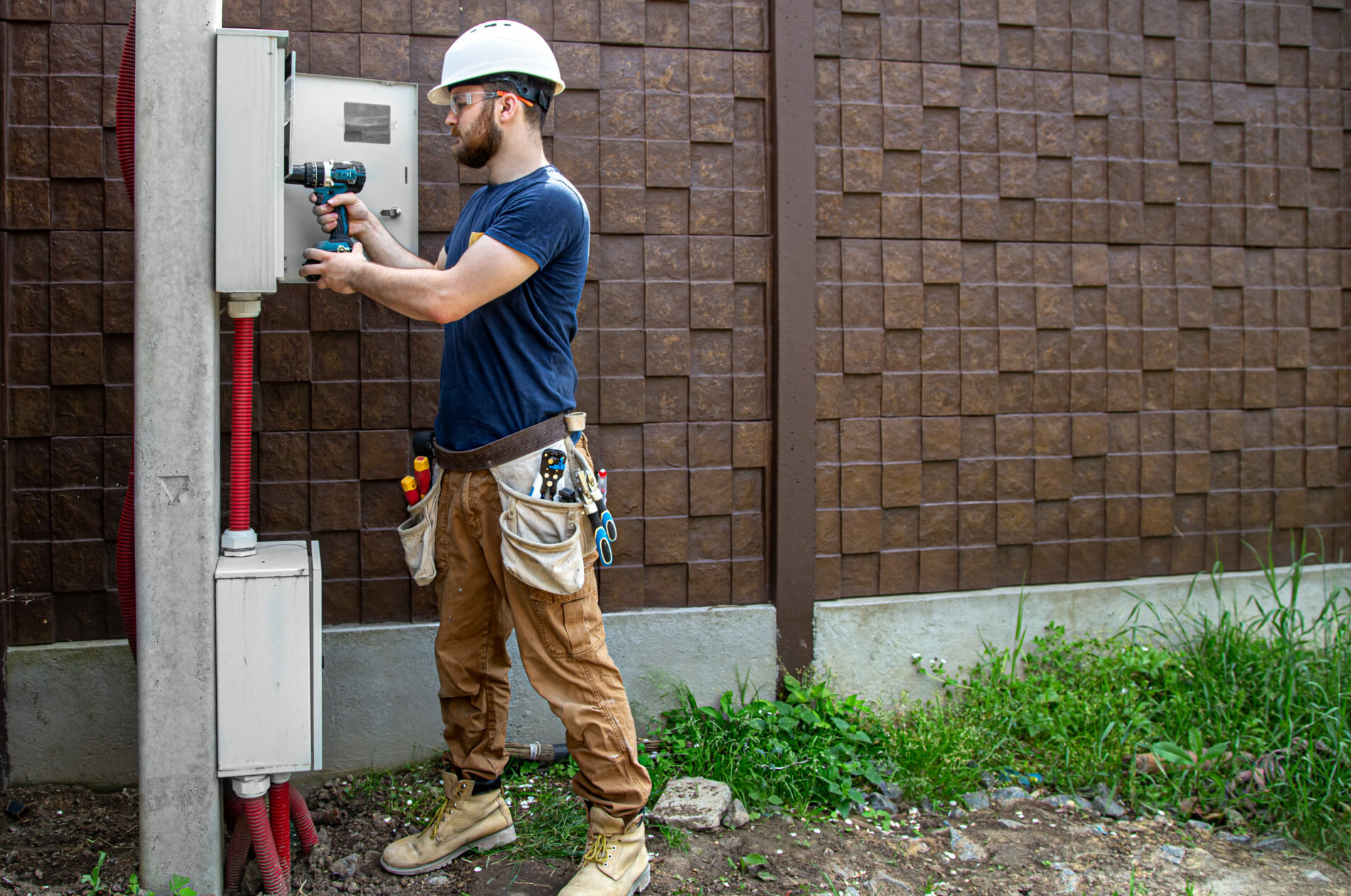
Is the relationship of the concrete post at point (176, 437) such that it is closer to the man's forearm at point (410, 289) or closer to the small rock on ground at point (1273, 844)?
the man's forearm at point (410, 289)

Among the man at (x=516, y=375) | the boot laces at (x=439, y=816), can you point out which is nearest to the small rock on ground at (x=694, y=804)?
the man at (x=516, y=375)

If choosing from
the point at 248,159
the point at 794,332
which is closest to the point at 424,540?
the point at 248,159

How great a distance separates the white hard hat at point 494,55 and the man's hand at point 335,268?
1.67ft

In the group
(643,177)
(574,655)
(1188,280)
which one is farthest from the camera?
(1188,280)

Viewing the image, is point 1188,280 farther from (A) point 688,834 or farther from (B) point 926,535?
(A) point 688,834

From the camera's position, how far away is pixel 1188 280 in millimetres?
4047

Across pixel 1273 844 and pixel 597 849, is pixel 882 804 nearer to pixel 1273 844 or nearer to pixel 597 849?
pixel 597 849

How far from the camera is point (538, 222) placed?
2473 mm

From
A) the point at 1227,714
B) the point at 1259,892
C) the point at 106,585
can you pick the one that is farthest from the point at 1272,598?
the point at 106,585

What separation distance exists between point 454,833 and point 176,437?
1.28m

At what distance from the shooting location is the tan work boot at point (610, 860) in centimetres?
260

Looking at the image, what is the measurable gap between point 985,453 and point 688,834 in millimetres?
1798

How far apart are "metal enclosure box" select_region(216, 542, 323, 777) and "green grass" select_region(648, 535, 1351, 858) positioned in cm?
123

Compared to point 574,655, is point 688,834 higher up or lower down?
lower down
